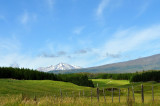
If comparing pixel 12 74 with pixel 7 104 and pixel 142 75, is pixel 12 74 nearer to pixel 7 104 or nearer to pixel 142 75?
pixel 7 104

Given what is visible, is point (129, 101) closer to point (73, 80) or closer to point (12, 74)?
point (12, 74)

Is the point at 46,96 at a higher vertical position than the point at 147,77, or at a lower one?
higher

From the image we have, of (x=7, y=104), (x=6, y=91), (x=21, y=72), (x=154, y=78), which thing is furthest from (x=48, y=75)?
(x=7, y=104)

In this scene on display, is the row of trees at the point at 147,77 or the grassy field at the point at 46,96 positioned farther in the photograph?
the row of trees at the point at 147,77

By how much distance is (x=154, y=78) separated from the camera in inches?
5965

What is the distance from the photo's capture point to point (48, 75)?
115 meters

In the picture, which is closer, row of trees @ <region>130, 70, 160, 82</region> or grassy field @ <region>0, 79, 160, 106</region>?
Result: grassy field @ <region>0, 79, 160, 106</region>

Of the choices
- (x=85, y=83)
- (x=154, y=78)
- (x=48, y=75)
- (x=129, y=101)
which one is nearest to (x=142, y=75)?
(x=154, y=78)

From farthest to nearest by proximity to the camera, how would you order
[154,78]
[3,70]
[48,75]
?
[154,78]
[48,75]
[3,70]

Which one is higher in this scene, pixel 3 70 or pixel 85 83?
pixel 3 70

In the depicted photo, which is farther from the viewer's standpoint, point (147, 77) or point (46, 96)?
point (147, 77)

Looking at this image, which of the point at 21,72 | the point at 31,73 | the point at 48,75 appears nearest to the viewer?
the point at 21,72

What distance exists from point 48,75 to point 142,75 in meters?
75.5

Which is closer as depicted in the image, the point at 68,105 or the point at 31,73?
the point at 68,105
